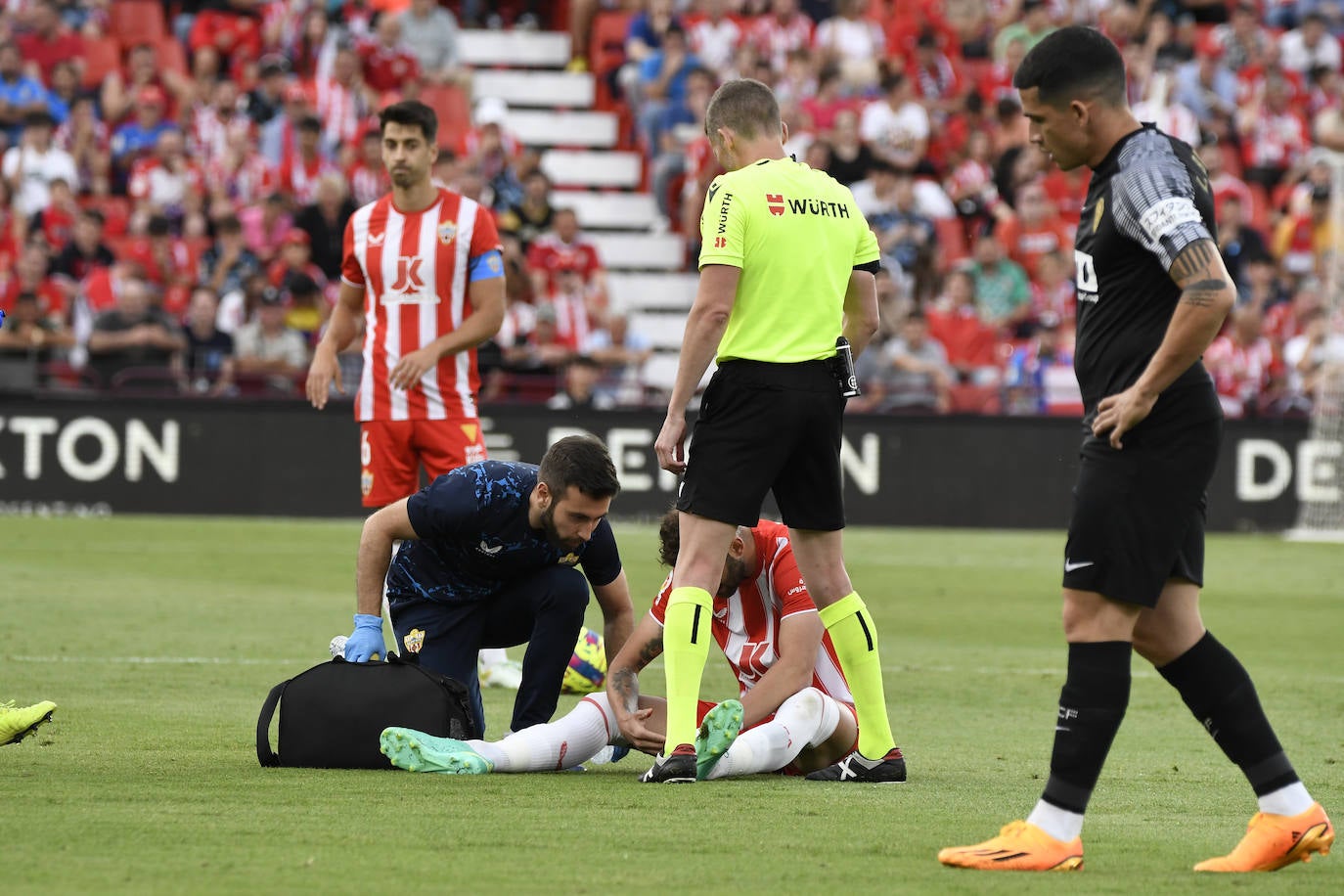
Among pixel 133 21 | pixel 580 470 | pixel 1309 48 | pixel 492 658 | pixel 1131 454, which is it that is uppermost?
pixel 1309 48

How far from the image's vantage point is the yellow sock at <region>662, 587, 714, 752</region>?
5.99m

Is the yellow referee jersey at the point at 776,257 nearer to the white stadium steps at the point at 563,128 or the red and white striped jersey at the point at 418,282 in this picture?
the red and white striped jersey at the point at 418,282

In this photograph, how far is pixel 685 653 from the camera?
5996 millimetres

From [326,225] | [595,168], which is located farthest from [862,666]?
[595,168]

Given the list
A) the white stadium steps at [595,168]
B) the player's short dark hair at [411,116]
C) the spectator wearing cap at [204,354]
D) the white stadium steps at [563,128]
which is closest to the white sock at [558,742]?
the player's short dark hair at [411,116]

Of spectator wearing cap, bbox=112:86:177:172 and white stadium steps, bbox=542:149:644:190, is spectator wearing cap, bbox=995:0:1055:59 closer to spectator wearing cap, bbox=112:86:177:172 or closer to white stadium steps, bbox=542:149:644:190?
white stadium steps, bbox=542:149:644:190

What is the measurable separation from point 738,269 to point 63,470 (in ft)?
43.6

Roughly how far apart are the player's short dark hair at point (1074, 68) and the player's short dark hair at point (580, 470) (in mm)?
1904

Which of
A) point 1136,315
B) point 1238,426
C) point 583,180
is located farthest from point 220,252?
point 1136,315

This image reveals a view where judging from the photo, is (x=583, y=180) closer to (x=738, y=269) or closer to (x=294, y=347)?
(x=294, y=347)

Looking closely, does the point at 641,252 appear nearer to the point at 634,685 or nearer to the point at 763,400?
the point at 634,685

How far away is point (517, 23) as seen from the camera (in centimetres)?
2570

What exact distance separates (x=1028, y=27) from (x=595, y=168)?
5.60 metres

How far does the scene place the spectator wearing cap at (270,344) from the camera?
18500 mm
